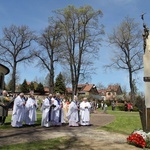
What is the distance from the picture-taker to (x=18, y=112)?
1688cm

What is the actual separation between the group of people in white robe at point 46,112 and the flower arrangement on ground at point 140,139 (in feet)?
23.1

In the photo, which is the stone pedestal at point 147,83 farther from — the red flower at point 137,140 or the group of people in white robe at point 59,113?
the group of people in white robe at point 59,113

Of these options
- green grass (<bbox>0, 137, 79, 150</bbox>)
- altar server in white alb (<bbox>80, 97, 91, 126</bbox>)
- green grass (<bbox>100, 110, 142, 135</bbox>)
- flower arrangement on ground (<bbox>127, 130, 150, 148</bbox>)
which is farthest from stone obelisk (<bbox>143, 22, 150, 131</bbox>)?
altar server in white alb (<bbox>80, 97, 91, 126</bbox>)

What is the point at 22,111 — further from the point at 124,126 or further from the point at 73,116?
the point at 124,126

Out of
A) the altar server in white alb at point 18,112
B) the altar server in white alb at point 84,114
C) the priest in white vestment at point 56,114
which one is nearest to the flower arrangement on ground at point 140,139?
the altar server in white alb at point 18,112

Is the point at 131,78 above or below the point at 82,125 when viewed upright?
above

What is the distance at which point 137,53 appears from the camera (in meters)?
46.1

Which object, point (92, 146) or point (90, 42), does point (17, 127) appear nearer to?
point (92, 146)

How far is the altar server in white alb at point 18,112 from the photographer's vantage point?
16516 mm

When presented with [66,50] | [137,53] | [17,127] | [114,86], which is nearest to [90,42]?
[66,50]

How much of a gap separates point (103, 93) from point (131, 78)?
300ft

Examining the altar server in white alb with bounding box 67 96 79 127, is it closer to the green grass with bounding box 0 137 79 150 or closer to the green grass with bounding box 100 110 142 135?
the green grass with bounding box 100 110 142 135

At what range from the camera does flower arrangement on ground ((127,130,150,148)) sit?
1095 cm


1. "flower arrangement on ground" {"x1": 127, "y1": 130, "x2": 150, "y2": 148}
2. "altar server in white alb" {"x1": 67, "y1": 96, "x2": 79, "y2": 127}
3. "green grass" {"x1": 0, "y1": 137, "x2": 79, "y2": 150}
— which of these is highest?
"altar server in white alb" {"x1": 67, "y1": 96, "x2": 79, "y2": 127}
